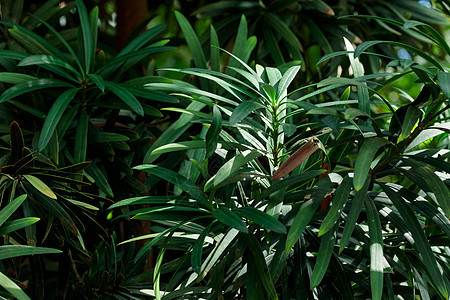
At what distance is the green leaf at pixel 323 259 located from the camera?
565 millimetres

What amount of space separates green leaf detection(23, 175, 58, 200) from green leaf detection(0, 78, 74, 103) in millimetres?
152

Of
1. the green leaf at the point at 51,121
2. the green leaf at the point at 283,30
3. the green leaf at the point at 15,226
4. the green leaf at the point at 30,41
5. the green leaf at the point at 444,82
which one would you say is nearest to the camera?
the green leaf at the point at 444,82

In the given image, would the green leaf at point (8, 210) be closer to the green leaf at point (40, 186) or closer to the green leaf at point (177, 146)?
the green leaf at point (40, 186)

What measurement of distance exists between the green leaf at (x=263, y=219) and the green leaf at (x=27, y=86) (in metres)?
0.42

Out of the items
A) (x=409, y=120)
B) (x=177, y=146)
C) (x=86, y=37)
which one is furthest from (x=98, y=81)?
(x=409, y=120)

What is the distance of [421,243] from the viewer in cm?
61

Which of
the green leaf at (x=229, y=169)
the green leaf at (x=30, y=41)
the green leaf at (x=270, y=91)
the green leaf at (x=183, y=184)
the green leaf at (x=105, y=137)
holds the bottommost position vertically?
the green leaf at (x=183, y=184)

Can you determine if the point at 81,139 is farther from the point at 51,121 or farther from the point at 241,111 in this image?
the point at 241,111

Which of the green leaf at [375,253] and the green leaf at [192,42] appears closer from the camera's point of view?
the green leaf at [375,253]

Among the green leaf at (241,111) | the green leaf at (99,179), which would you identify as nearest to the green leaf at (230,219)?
the green leaf at (241,111)

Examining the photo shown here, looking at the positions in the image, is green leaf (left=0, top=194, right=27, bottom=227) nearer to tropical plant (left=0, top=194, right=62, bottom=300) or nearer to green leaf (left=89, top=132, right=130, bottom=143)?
tropical plant (left=0, top=194, right=62, bottom=300)

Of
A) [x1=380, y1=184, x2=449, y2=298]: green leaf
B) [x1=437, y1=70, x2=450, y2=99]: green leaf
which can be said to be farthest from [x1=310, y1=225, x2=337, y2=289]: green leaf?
[x1=437, y1=70, x2=450, y2=99]: green leaf

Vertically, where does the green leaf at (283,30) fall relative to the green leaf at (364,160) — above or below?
above

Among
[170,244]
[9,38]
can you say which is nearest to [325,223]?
[170,244]
